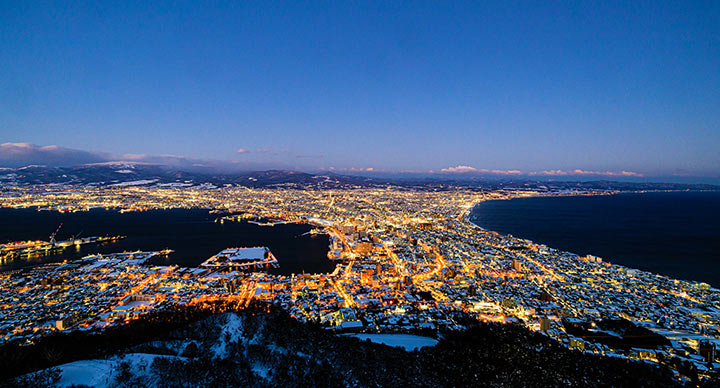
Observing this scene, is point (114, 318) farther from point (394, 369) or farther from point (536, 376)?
point (536, 376)

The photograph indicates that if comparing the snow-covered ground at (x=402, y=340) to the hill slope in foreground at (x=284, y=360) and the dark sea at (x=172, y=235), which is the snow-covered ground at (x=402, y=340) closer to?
the hill slope in foreground at (x=284, y=360)

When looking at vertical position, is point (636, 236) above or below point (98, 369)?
below

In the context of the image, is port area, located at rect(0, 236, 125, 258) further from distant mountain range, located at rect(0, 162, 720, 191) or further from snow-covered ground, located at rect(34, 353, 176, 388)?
distant mountain range, located at rect(0, 162, 720, 191)

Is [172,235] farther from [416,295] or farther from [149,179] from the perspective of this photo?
[149,179]

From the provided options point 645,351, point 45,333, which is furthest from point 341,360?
point 45,333

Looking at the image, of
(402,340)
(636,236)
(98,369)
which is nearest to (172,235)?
(98,369)

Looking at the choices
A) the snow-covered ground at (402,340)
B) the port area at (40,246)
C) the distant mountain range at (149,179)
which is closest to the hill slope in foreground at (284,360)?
the snow-covered ground at (402,340)

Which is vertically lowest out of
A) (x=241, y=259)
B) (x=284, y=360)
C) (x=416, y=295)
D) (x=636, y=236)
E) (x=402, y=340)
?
(x=241, y=259)
